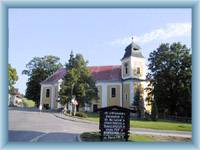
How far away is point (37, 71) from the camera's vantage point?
1233cm

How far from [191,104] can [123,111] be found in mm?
1671

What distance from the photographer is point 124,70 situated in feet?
41.3

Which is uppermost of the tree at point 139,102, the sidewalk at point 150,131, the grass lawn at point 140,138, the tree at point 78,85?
the tree at point 78,85

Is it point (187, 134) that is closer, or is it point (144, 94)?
point (187, 134)

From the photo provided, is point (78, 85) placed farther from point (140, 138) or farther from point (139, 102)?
point (140, 138)

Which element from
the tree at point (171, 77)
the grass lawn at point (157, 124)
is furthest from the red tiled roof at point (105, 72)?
the grass lawn at point (157, 124)

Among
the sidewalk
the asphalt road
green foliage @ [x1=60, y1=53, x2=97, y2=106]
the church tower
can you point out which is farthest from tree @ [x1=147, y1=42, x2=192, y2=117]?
the asphalt road

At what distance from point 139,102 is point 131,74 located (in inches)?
32.8

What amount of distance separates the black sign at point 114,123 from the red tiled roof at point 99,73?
4.34 ft

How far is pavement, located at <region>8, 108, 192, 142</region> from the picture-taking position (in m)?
11.2

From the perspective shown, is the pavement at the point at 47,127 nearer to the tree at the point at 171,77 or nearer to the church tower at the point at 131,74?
the tree at the point at 171,77

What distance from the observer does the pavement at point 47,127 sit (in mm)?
11219
